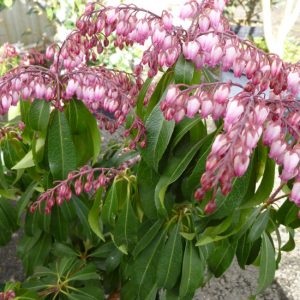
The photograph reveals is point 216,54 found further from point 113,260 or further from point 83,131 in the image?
point 113,260

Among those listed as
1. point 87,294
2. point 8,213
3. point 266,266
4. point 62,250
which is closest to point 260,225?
point 266,266

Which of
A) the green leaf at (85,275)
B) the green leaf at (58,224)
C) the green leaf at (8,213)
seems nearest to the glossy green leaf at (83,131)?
the green leaf at (58,224)

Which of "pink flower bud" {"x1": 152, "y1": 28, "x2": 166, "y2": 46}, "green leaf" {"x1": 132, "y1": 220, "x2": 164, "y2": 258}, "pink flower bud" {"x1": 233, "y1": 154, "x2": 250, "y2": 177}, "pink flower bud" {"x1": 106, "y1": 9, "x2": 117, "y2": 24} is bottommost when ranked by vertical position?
"green leaf" {"x1": 132, "y1": 220, "x2": 164, "y2": 258}

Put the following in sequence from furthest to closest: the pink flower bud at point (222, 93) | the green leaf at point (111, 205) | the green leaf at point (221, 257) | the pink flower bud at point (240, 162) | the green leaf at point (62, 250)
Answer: the green leaf at point (62, 250) < the green leaf at point (221, 257) < the green leaf at point (111, 205) < the pink flower bud at point (222, 93) < the pink flower bud at point (240, 162)

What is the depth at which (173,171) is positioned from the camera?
811 mm

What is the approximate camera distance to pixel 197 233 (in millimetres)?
982

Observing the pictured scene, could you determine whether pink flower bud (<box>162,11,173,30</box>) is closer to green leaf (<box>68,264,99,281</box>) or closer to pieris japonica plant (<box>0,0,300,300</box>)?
pieris japonica plant (<box>0,0,300,300</box>)

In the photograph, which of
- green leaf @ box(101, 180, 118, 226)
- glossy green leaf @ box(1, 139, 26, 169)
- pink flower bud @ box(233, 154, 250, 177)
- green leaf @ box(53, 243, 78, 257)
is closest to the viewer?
pink flower bud @ box(233, 154, 250, 177)

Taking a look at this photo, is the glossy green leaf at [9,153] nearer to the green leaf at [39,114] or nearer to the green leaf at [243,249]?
the green leaf at [39,114]

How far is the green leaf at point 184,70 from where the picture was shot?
28.5 inches

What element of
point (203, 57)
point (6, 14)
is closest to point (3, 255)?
point (203, 57)

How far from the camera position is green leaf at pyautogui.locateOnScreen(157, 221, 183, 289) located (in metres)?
1.02

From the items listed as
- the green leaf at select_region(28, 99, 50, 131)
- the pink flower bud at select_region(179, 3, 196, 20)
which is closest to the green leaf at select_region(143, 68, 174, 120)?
the pink flower bud at select_region(179, 3, 196, 20)

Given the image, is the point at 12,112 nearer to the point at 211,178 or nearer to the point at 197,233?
the point at 197,233
